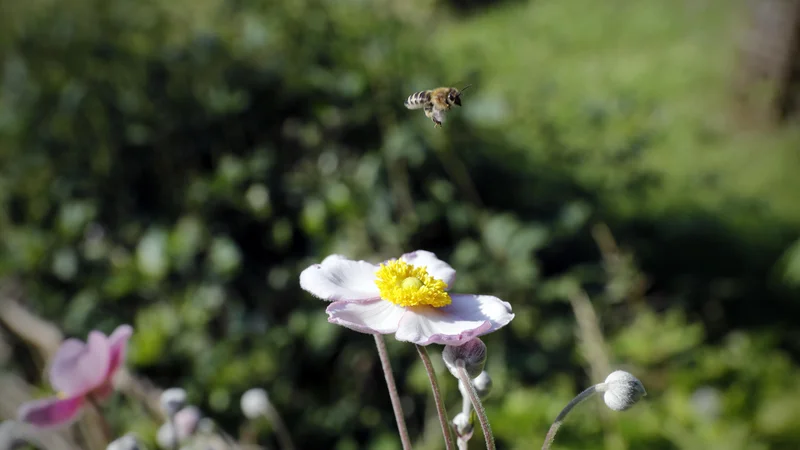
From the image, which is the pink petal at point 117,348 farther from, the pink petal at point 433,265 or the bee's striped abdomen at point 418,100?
the bee's striped abdomen at point 418,100

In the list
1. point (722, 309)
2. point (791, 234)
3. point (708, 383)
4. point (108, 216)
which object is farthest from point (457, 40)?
point (708, 383)

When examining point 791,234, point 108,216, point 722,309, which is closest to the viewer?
point 108,216

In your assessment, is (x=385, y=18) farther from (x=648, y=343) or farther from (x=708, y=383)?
(x=708, y=383)

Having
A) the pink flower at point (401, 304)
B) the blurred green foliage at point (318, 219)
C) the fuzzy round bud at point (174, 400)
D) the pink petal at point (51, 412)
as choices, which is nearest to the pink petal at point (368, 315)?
the pink flower at point (401, 304)

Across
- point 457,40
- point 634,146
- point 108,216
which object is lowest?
point 634,146

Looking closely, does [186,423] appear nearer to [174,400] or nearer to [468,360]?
[174,400]

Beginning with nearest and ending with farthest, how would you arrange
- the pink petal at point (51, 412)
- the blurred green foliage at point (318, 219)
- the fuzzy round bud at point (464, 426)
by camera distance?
the fuzzy round bud at point (464, 426) < the pink petal at point (51, 412) < the blurred green foliage at point (318, 219)

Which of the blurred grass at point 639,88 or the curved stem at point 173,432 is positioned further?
the blurred grass at point 639,88
